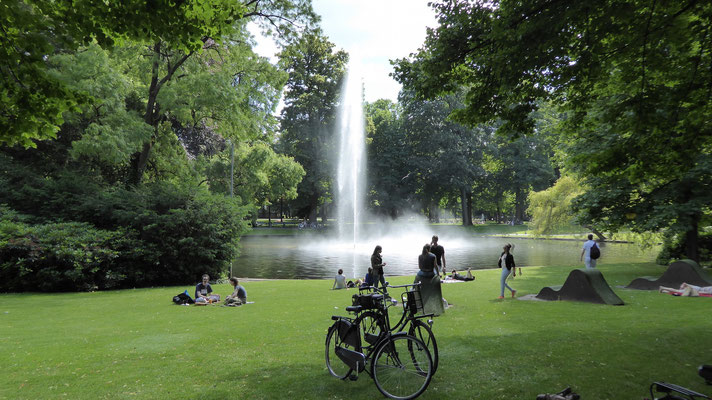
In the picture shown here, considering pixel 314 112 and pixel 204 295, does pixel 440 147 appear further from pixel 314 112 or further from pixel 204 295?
pixel 204 295

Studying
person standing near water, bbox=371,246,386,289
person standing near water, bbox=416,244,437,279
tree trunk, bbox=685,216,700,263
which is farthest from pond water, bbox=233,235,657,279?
person standing near water, bbox=416,244,437,279

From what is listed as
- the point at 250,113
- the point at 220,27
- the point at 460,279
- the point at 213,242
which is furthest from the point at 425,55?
the point at 250,113

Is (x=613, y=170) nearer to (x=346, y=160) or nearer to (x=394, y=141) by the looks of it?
(x=346, y=160)

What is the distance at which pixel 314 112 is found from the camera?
61.2 m

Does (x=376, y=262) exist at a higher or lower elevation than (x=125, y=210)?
lower

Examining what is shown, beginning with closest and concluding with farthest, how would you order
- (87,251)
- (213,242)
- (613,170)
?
(613,170), (87,251), (213,242)

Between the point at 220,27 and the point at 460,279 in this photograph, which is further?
the point at 460,279

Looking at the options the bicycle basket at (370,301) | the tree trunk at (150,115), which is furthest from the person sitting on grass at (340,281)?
the tree trunk at (150,115)

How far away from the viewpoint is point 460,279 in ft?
59.9

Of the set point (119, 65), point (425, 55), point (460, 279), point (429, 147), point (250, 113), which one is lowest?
point (460, 279)

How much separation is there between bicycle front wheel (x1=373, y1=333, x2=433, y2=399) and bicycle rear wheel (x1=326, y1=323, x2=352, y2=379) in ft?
1.96

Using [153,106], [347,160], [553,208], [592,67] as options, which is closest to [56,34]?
[592,67]

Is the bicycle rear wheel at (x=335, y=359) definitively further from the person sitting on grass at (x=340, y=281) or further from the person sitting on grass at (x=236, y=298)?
the person sitting on grass at (x=340, y=281)

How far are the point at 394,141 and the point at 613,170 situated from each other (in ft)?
206
